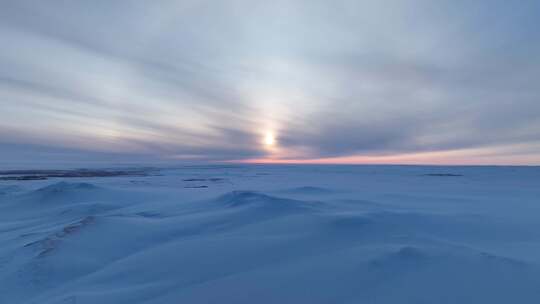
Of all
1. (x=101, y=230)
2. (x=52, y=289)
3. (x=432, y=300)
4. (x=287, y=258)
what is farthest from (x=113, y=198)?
(x=432, y=300)

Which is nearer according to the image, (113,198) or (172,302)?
(172,302)

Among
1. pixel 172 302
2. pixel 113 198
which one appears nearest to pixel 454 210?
pixel 172 302

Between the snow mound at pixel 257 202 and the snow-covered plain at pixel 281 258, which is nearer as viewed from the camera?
the snow-covered plain at pixel 281 258

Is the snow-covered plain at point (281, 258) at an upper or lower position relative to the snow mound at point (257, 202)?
lower

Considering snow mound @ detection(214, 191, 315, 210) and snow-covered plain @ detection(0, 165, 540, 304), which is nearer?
snow-covered plain @ detection(0, 165, 540, 304)

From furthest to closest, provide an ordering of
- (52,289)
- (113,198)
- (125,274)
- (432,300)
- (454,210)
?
(113,198) → (454,210) → (125,274) → (52,289) → (432,300)

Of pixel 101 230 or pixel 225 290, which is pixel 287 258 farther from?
pixel 101 230

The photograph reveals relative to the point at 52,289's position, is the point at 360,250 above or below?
above

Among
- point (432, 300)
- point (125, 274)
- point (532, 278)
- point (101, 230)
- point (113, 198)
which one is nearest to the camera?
point (432, 300)

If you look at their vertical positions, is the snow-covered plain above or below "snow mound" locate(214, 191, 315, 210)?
below

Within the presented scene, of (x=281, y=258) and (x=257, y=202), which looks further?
(x=257, y=202)

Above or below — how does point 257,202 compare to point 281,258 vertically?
above
